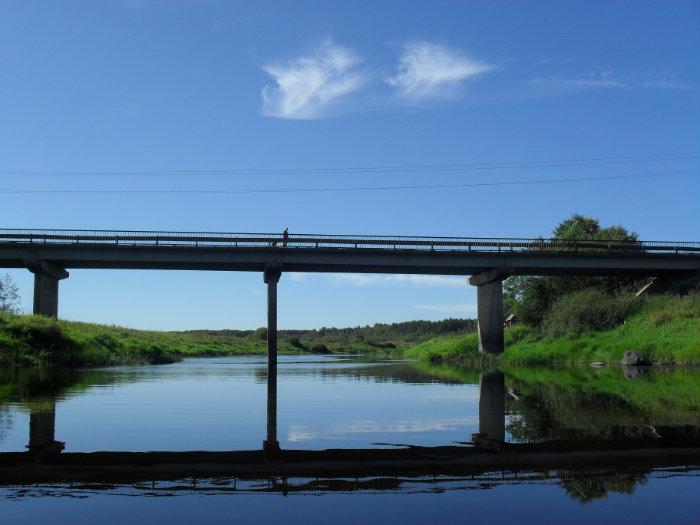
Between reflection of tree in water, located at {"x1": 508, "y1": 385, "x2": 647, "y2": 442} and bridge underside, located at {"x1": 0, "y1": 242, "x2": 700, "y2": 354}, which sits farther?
bridge underside, located at {"x1": 0, "y1": 242, "x2": 700, "y2": 354}

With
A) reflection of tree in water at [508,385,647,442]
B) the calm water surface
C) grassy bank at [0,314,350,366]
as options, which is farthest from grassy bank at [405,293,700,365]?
grassy bank at [0,314,350,366]

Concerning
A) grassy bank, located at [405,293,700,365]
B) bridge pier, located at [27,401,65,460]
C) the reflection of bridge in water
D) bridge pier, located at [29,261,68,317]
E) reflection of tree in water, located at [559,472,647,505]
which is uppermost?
bridge pier, located at [29,261,68,317]

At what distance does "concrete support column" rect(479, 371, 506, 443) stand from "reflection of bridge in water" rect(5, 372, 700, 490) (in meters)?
1.02

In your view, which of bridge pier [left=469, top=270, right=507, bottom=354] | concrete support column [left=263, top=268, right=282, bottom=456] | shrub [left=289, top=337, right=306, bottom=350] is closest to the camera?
concrete support column [left=263, top=268, right=282, bottom=456]

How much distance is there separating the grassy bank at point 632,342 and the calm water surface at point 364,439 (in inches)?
587

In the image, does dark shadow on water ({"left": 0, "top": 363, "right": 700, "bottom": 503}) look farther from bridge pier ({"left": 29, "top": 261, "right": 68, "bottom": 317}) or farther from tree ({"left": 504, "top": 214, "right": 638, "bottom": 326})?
tree ({"left": 504, "top": 214, "right": 638, "bottom": 326})

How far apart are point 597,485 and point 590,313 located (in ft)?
157

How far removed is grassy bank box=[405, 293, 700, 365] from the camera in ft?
139

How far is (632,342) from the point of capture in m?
46.0

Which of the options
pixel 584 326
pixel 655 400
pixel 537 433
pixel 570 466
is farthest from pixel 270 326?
pixel 570 466

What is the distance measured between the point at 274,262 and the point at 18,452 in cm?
4126

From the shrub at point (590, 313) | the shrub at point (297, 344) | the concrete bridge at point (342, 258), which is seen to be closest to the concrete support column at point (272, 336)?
the concrete bridge at point (342, 258)

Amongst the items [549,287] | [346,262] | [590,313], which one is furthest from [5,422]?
[549,287]

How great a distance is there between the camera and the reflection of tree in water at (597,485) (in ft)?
29.5
